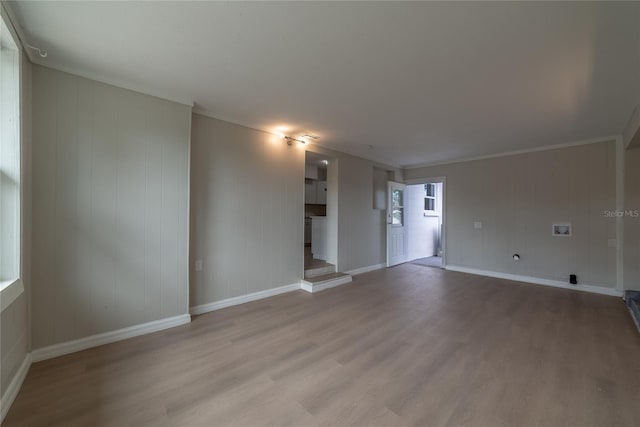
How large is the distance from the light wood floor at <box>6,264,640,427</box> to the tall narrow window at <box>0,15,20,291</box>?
3.08 ft

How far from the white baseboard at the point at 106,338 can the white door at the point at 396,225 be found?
4562 mm

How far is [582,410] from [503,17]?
2554mm

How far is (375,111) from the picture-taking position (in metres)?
3.09

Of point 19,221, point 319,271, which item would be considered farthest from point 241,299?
point 19,221

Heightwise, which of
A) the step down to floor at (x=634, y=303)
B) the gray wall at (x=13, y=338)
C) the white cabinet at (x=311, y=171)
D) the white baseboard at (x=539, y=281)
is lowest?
the white baseboard at (x=539, y=281)

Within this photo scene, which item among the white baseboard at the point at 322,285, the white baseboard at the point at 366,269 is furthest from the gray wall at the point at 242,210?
the white baseboard at the point at 366,269

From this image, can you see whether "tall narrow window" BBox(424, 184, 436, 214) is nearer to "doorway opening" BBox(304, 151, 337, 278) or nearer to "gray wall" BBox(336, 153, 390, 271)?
"gray wall" BBox(336, 153, 390, 271)

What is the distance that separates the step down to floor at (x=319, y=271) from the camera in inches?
175

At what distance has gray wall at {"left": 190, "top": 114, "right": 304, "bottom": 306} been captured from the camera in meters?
3.14

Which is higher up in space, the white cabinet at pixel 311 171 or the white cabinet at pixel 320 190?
the white cabinet at pixel 311 171

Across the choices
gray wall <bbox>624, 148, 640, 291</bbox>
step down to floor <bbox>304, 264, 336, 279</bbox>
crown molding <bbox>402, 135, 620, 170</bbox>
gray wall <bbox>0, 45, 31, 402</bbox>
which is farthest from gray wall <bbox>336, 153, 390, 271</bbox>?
gray wall <bbox>0, 45, 31, 402</bbox>

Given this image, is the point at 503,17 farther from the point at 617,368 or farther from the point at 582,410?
the point at 617,368

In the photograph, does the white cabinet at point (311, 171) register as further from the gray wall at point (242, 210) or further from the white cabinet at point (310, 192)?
the gray wall at point (242, 210)

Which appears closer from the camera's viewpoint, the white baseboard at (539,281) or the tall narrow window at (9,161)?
the tall narrow window at (9,161)
